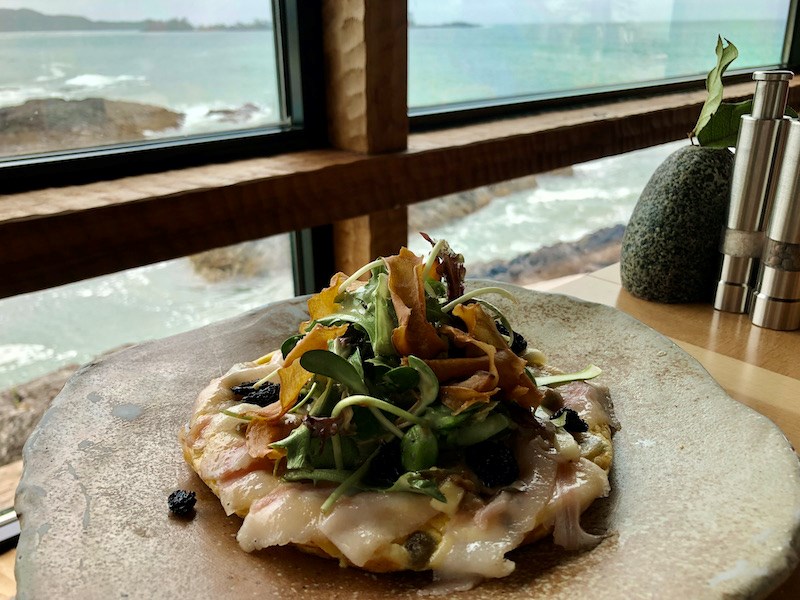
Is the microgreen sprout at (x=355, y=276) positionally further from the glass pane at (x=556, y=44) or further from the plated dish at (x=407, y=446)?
the glass pane at (x=556, y=44)

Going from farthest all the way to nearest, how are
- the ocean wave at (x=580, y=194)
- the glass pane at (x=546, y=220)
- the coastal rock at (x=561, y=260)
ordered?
the ocean wave at (x=580, y=194), the coastal rock at (x=561, y=260), the glass pane at (x=546, y=220)

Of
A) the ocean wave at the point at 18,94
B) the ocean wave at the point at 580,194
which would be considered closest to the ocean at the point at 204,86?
the ocean wave at the point at 18,94

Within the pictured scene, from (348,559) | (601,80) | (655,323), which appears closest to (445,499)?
(348,559)

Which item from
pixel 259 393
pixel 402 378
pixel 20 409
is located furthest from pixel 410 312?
pixel 20 409

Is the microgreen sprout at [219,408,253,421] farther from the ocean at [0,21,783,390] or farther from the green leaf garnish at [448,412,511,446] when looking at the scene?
the ocean at [0,21,783,390]

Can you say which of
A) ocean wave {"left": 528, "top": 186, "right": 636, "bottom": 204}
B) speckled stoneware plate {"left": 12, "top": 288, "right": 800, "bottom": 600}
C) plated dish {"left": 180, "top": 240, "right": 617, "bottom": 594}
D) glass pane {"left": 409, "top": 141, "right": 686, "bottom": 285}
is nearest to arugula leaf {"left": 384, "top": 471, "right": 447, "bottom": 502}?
plated dish {"left": 180, "top": 240, "right": 617, "bottom": 594}

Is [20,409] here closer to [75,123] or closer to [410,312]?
[75,123]

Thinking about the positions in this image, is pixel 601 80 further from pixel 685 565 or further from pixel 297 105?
pixel 685 565
